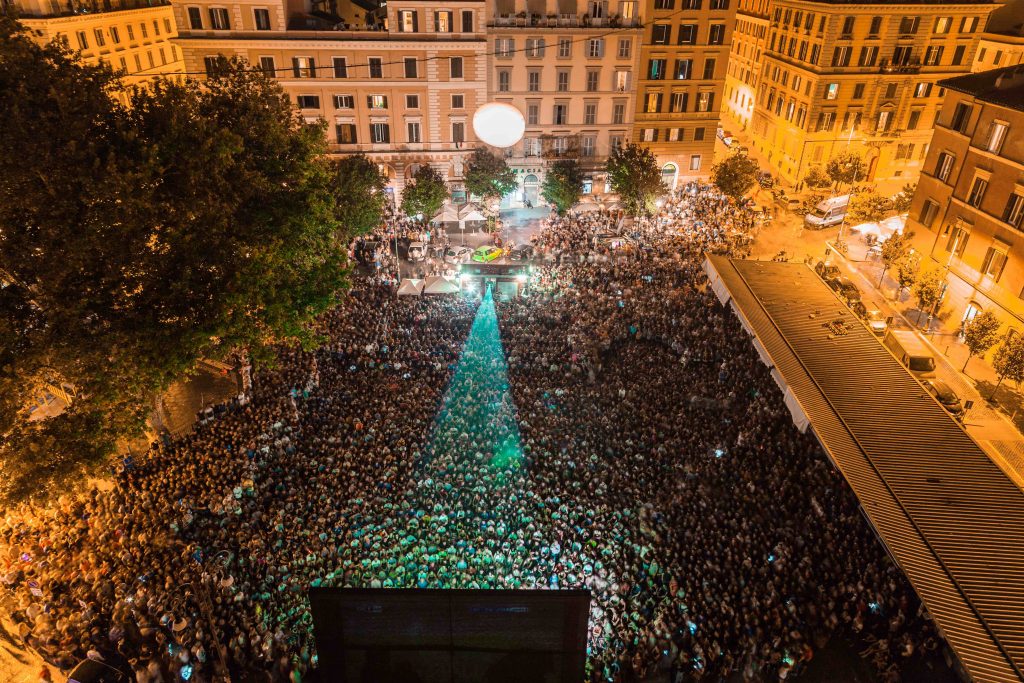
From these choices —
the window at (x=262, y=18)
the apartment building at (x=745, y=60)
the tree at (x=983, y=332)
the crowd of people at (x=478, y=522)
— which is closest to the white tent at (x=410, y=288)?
the crowd of people at (x=478, y=522)

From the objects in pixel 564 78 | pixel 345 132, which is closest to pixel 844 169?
pixel 564 78

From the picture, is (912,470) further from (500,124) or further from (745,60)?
(745,60)

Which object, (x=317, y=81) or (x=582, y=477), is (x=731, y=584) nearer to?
(x=582, y=477)

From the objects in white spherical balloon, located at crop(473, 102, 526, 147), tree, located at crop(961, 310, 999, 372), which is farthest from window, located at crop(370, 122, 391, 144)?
tree, located at crop(961, 310, 999, 372)

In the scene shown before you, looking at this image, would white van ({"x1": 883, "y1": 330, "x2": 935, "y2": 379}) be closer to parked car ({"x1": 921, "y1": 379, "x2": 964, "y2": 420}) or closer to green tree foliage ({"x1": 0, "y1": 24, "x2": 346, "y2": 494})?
parked car ({"x1": 921, "y1": 379, "x2": 964, "y2": 420})

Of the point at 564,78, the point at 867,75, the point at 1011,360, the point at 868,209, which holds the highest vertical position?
the point at 867,75

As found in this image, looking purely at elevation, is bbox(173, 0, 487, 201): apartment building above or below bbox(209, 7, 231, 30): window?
below
